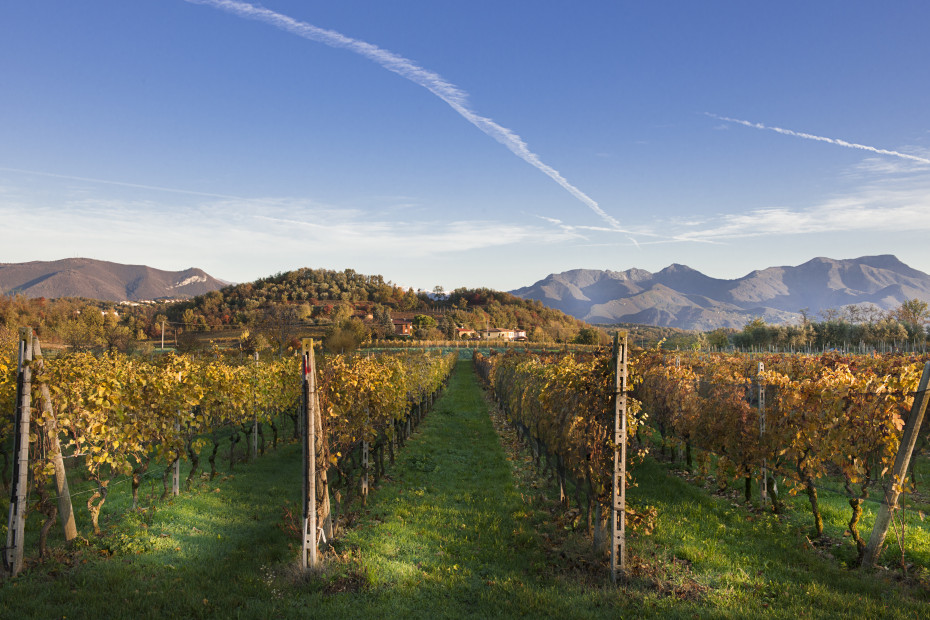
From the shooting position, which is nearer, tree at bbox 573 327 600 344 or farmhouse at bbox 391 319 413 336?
tree at bbox 573 327 600 344

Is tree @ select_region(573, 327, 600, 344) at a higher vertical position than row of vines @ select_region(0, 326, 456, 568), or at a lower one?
lower

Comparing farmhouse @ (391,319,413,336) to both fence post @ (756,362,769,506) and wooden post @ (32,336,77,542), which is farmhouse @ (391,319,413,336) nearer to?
fence post @ (756,362,769,506)

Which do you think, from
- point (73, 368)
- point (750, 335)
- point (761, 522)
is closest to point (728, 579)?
point (761, 522)

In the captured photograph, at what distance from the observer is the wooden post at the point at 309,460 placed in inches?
243

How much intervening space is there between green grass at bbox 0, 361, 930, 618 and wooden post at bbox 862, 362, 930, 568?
0.45m

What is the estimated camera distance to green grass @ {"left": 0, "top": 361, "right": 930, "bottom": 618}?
5.30 m

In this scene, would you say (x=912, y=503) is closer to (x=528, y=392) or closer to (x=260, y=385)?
(x=528, y=392)

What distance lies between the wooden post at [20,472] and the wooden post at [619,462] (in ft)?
24.7

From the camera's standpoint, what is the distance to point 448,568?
20.8 feet

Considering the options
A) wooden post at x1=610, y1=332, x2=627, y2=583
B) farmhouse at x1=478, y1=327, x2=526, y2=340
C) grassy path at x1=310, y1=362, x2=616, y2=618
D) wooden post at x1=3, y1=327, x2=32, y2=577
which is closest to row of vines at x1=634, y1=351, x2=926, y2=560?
wooden post at x1=610, y1=332, x2=627, y2=583

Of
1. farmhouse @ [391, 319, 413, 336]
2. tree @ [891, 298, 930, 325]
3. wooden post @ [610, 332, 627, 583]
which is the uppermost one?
tree @ [891, 298, 930, 325]

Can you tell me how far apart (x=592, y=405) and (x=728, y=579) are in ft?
8.92

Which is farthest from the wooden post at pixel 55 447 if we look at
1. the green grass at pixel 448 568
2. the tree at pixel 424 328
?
the tree at pixel 424 328

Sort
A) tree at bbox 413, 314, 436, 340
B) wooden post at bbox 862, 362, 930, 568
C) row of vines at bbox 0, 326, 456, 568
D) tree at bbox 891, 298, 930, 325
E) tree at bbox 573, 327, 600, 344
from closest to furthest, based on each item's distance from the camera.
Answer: wooden post at bbox 862, 362, 930, 568, row of vines at bbox 0, 326, 456, 568, tree at bbox 891, 298, 930, 325, tree at bbox 573, 327, 600, 344, tree at bbox 413, 314, 436, 340
